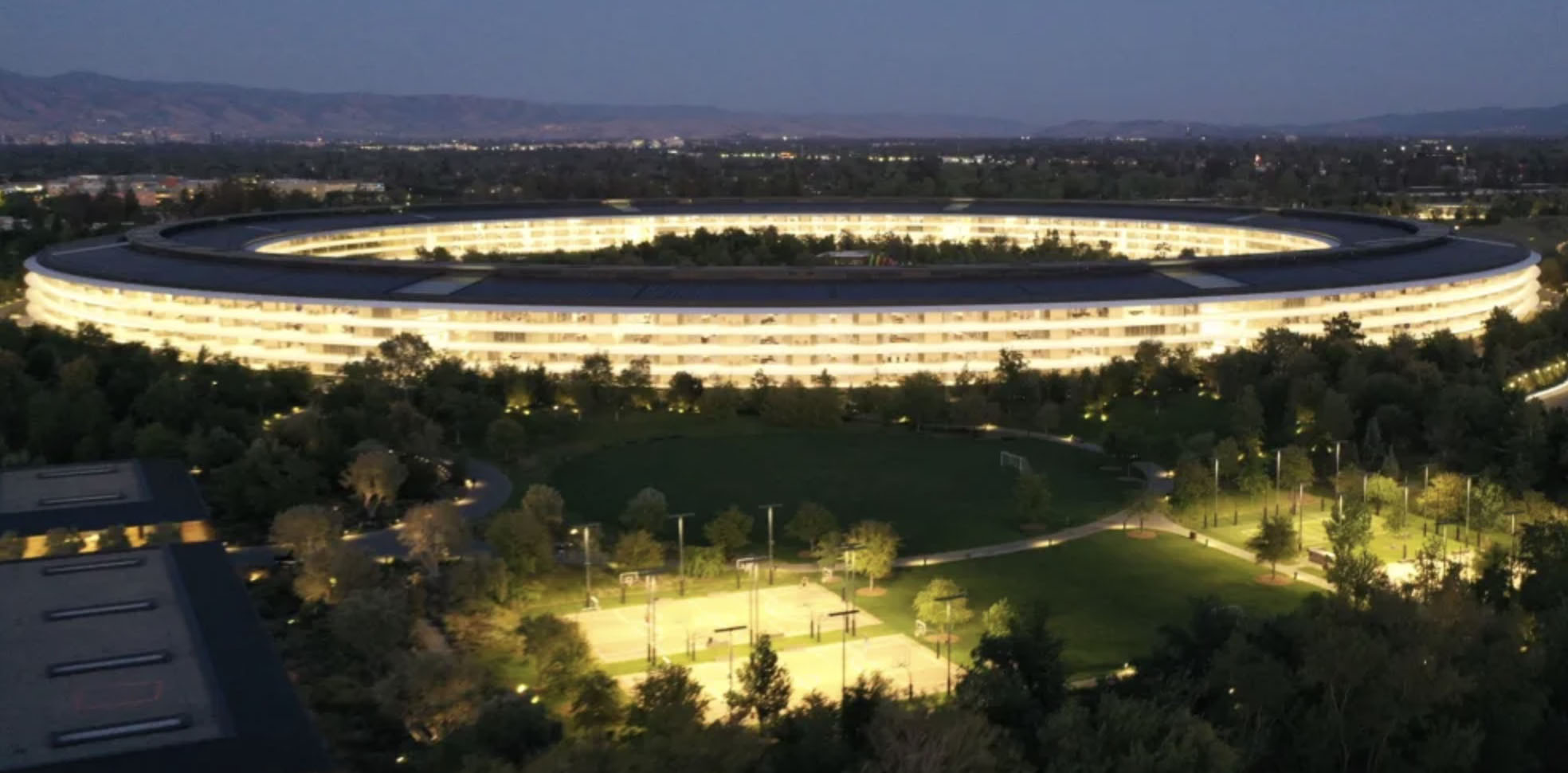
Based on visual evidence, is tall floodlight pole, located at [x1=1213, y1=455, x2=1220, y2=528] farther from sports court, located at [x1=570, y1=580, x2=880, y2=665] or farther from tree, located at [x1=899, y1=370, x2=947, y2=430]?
tree, located at [x1=899, y1=370, x2=947, y2=430]

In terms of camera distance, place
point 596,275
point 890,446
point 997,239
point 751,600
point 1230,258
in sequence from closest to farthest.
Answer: point 751,600 < point 890,446 < point 596,275 < point 1230,258 < point 997,239

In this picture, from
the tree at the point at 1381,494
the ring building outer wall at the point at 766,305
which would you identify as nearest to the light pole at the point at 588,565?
the tree at the point at 1381,494

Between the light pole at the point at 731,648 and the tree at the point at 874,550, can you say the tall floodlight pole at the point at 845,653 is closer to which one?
the tree at the point at 874,550

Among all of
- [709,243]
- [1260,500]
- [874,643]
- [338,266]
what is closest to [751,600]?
[874,643]

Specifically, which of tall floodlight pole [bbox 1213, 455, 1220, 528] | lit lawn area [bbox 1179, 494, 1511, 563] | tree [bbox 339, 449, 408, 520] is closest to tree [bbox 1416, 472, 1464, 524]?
lit lawn area [bbox 1179, 494, 1511, 563]

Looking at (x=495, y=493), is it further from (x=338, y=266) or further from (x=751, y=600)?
(x=338, y=266)

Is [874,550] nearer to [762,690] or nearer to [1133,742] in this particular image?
[762,690]
